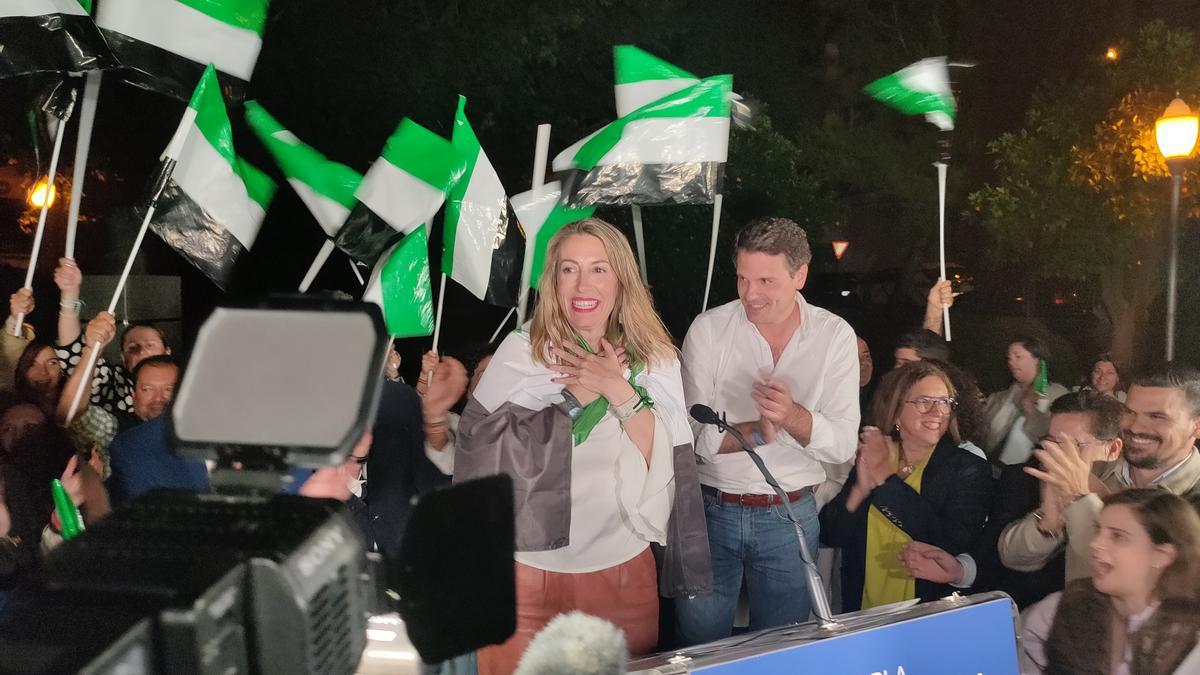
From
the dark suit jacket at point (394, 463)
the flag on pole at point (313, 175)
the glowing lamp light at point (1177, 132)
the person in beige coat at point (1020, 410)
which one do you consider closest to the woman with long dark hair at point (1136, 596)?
the person in beige coat at point (1020, 410)

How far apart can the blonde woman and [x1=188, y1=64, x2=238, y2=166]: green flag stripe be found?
182 centimetres

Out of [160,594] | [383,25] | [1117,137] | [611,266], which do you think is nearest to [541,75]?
[383,25]

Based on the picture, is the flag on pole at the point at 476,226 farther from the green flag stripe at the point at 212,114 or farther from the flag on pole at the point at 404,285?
the green flag stripe at the point at 212,114

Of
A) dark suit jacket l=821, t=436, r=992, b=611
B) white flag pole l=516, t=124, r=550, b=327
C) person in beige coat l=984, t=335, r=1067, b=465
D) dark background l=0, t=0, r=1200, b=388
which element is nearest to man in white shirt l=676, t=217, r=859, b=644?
dark suit jacket l=821, t=436, r=992, b=611

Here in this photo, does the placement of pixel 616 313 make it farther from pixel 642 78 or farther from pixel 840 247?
pixel 840 247

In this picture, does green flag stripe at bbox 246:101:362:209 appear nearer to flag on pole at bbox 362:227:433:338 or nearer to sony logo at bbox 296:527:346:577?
flag on pole at bbox 362:227:433:338

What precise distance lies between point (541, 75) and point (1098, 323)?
516cm

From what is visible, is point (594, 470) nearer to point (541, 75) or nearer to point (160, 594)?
point (160, 594)

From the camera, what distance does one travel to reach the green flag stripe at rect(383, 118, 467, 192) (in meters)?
3.62

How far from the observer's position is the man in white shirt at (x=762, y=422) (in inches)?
108

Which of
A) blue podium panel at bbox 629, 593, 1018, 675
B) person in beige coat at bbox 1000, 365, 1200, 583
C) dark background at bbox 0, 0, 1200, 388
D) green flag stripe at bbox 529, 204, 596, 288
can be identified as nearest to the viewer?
blue podium panel at bbox 629, 593, 1018, 675

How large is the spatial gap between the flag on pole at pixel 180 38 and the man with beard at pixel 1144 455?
334 centimetres

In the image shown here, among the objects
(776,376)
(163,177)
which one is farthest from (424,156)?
(776,376)

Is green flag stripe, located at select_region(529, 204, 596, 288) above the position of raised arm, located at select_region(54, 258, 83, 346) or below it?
above
